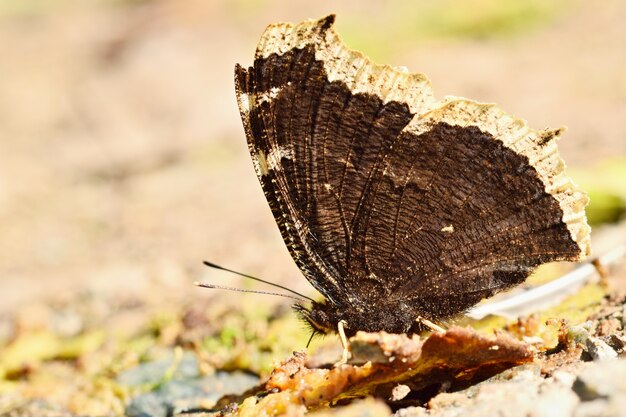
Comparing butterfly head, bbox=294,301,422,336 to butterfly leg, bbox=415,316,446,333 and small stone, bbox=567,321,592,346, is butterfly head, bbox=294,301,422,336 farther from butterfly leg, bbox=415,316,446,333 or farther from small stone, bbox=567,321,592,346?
small stone, bbox=567,321,592,346

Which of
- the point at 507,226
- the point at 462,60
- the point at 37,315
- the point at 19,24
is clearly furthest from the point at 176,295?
the point at 19,24

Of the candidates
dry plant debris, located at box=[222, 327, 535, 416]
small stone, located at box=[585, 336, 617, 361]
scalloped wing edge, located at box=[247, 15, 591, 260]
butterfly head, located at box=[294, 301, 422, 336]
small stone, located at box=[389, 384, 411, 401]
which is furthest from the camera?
butterfly head, located at box=[294, 301, 422, 336]

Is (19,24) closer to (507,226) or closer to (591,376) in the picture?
(507,226)

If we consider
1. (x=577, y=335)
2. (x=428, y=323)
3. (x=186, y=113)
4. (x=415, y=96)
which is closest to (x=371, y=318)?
(x=428, y=323)

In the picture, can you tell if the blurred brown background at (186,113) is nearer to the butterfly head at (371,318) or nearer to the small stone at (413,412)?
the butterfly head at (371,318)

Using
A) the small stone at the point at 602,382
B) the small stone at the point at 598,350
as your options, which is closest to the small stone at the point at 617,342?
the small stone at the point at 598,350

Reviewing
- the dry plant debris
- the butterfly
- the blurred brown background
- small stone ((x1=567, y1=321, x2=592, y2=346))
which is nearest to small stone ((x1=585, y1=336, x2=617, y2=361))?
small stone ((x1=567, y1=321, x2=592, y2=346))

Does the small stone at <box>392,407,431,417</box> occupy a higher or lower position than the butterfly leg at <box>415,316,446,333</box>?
lower

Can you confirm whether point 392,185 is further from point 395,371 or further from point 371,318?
point 395,371
